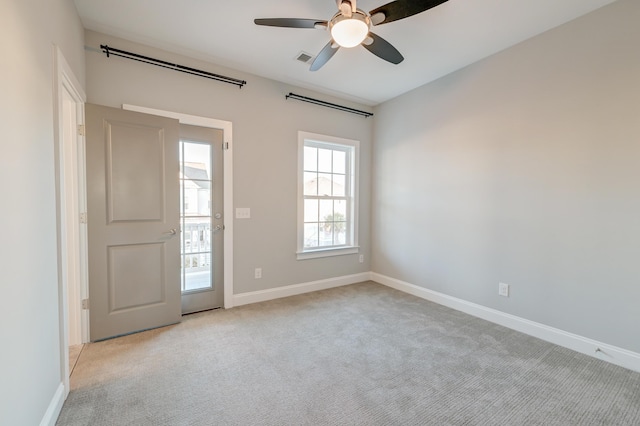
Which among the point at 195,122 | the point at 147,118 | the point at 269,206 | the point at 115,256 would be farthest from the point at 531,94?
the point at 115,256

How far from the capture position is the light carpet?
5.35 feet

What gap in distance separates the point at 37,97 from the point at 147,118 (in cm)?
123

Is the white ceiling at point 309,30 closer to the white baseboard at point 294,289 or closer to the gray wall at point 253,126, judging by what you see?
the gray wall at point 253,126

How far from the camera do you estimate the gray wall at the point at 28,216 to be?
3.76ft

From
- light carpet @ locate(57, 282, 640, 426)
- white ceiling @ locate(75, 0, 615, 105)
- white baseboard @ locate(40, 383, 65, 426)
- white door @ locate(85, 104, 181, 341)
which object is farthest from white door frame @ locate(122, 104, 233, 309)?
white baseboard @ locate(40, 383, 65, 426)

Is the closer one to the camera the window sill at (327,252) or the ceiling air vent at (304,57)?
the ceiling air vent at (304,57)

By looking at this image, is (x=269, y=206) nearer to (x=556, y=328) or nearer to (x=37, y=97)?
(x=37, y=97)

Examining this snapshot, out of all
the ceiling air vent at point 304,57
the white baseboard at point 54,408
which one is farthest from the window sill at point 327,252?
the white baseboard at point 54,408

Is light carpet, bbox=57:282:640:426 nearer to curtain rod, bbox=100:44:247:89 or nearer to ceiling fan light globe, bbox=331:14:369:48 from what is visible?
ceiling fan light globe, bbox=331:14:369:48

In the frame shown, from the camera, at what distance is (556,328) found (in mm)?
2500

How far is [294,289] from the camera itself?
12.3 feet

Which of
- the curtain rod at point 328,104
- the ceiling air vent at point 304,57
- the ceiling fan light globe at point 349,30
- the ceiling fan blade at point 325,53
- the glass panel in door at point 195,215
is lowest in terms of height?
the glass panel in door at point 195,215

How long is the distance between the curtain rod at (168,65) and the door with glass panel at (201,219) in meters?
0.58

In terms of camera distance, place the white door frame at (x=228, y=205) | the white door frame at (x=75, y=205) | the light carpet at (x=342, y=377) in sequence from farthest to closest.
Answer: the white door frame at (x=228, y=205)
the white door frame at (x=75, y=205)
the light carpet at (x=342, y=377)
